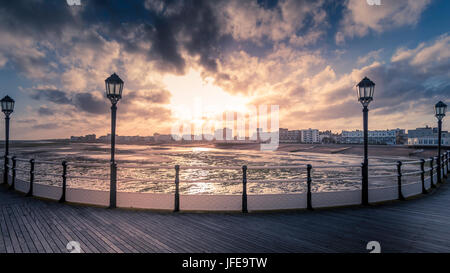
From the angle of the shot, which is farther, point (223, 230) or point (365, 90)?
point (365, 90)

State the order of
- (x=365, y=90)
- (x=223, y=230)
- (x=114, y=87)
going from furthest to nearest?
(x=365, y=90)
(x=114, y=87)
(x=223, y=230)

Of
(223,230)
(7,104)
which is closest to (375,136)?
(223,230)

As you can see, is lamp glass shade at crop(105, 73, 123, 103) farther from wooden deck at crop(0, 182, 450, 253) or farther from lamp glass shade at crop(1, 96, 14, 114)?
lamp glass shade at crop(1, 96, 14, 114)

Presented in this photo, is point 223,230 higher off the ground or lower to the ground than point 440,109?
lower

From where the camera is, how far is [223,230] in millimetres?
4508

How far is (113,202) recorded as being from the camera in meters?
6.14

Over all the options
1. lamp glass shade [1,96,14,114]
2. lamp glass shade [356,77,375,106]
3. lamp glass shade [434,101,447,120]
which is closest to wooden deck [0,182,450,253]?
lamp glass shade [356,77,375,106]

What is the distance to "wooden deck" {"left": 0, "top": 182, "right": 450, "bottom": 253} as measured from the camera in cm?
380

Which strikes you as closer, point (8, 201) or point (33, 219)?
point (33, 219)

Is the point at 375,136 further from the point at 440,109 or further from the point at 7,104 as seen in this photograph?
the point at 7,104

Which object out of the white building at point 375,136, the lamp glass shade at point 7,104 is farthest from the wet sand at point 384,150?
the white building at point 375,136
